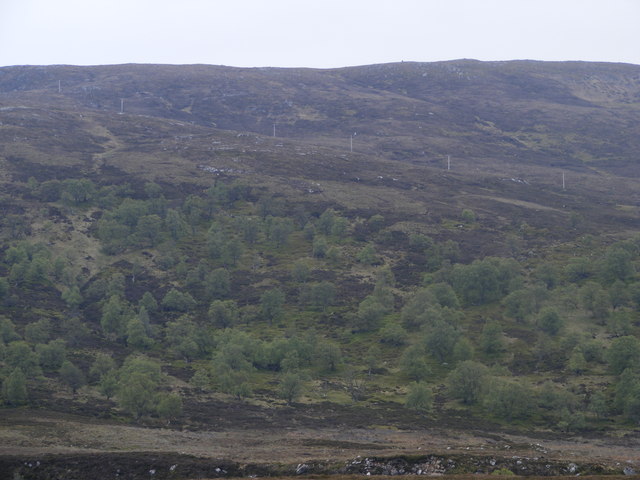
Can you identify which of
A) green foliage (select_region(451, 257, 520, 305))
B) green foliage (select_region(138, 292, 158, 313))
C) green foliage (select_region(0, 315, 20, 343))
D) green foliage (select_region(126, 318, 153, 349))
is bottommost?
green foliage (select_region(126, 318, 153, 349))

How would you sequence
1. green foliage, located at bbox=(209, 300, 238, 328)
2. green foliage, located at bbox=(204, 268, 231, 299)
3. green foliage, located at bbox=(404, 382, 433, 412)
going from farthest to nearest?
green foliage, located at bbox=(204, 268, 231, 299), green foliage, located at bbox=(209, 300, 238, 328), green foliage, located at bbox=(404, 382, 433, 412)

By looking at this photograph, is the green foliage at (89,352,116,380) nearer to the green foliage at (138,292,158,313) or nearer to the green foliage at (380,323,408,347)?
the green foliage at (138,292,158,313)

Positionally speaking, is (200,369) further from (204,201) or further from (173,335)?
(204,201)

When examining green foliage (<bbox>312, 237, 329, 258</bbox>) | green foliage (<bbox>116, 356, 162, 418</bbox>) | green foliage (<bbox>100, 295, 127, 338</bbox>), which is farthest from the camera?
green foliage (<bbox>312, 237, 329, 258</bbox>)

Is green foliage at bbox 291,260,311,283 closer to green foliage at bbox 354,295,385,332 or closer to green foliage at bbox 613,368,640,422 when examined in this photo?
green foliage at bbox 354,295,385,332

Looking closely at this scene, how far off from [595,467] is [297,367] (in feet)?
135

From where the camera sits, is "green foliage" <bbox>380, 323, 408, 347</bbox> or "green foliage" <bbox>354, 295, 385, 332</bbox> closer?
"green foliage" <bbox>380, 323, 408, 347</bbox>

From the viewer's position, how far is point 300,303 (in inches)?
3649

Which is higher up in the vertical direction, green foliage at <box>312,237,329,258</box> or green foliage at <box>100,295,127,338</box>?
green foliage at <box>312,237,329,258</box>

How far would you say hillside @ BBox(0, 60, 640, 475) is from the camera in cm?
5434

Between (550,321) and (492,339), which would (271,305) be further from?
(550,321)

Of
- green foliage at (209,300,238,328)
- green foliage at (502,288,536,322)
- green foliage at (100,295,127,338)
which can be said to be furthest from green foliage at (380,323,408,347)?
green foliage at (100,295,127,338)

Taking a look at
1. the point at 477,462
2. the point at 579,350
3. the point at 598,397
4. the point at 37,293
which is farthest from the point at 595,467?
the point at 37,293

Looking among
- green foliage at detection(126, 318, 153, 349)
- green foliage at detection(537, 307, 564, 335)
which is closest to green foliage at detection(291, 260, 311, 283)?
green foliage at detection(126, 318, 153, 349)
